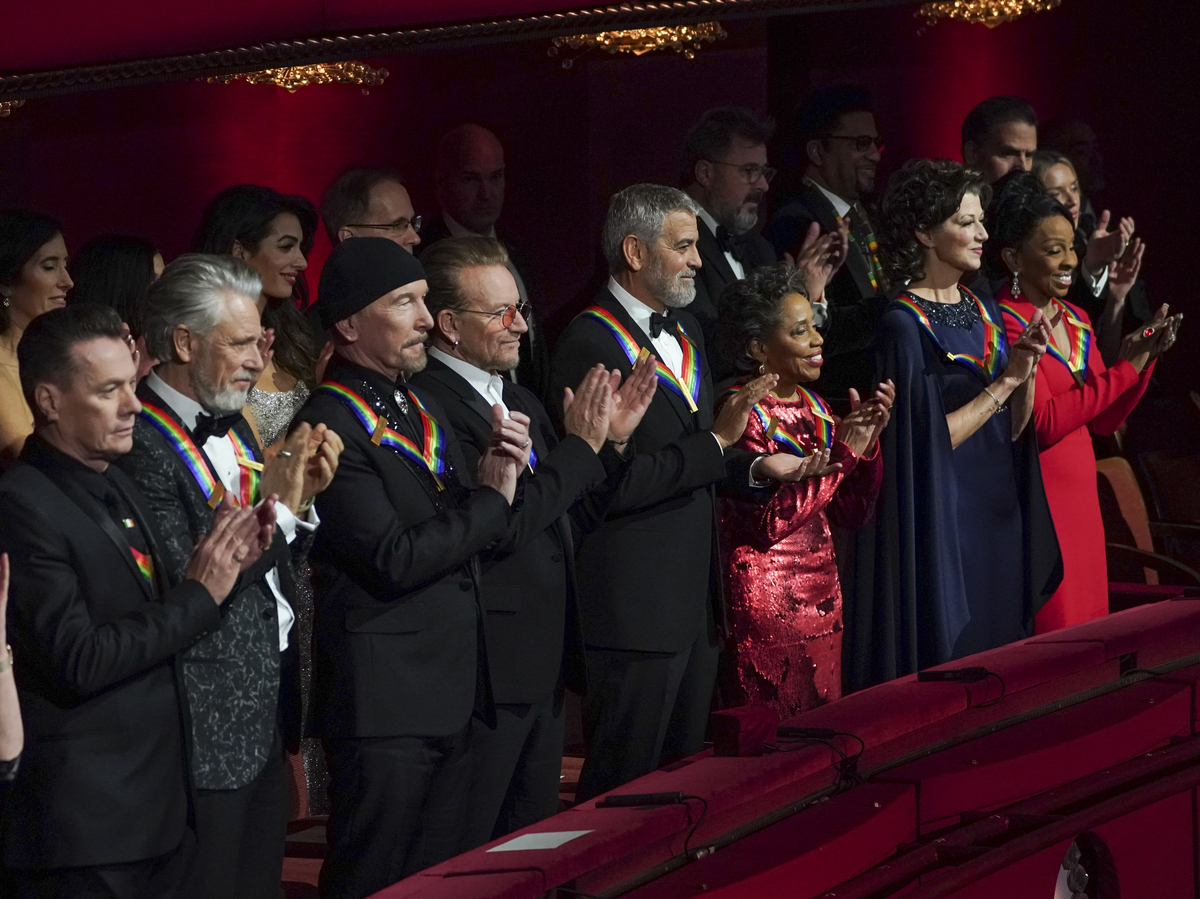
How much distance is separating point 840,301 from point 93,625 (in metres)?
2.63

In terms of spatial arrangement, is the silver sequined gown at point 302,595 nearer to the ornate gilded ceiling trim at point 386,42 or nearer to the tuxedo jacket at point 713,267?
the ornate gilded ceiling trim at point 386,42

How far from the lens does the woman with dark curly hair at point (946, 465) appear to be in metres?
4.00

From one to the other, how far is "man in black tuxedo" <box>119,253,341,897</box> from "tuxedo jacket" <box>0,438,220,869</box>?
0.10 m

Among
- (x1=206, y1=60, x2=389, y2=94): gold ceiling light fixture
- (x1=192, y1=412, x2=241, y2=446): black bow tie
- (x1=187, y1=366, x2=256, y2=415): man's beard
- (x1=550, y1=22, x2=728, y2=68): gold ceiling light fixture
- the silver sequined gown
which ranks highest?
(x1=550, y1=22, x2=728, y2=68): gold ceiling light fixture

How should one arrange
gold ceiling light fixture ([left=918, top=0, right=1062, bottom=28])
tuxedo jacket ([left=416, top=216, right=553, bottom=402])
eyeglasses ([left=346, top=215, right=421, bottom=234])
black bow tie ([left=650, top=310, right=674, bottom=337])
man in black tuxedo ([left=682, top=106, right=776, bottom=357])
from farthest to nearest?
gold ceiling light fixture ([left=918, top=0, right=1062, bottom=28]) → man in black tuxedo ([left=682, top=106, right=776, bottom=357]) → tuxedo jacket ([left=416, top=216, right=553, bottom=402]) → eyeglasses ([left=346, top=215, right=421, bottom=234]) → black bow tie ([left=650, top=310, right=674, bottom=337])

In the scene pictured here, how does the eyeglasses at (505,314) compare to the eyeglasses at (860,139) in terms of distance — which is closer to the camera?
the eyeglasses at (505,314)

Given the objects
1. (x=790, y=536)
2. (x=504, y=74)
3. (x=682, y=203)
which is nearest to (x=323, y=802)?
(x=790, y=536)

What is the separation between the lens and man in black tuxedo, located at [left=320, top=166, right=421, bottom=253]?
154 inches

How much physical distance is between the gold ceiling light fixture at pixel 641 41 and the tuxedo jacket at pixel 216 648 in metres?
3.16

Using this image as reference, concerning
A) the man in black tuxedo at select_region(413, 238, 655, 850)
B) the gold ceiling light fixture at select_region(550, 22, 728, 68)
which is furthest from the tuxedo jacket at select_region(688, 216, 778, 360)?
the gold ceiling light fixture at select_region(550, 22, 728, 68)

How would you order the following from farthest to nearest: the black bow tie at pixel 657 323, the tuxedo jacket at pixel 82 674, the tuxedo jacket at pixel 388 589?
the black bow tie at pixel 657 323, the tuxedo jacket at pixel 388 589, the tuxedo jacket at pixel 82 674

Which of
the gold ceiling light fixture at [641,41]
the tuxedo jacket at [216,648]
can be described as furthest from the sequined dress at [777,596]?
the gold ceiling light fixture at [641,41]

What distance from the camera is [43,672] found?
95.1 inches

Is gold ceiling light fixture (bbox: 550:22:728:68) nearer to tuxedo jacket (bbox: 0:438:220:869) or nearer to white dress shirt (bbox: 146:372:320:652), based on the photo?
white dress shirt (bbox: 146:372:320:652)
